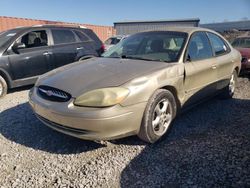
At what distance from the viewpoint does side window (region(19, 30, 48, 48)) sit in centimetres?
656

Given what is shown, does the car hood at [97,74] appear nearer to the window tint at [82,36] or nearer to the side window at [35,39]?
the side window at [35,39]

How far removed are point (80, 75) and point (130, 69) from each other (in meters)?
0.67

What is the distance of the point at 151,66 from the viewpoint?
3.61m

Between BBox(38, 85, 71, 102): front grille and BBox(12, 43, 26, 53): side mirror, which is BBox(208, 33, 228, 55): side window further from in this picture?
BBox(12, 43, 26, 53): side mirror

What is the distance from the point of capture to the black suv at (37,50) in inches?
240

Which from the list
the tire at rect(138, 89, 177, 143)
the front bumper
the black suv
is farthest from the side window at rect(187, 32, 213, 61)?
the black suv

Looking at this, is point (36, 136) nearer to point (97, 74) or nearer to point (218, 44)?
point (97, 74)

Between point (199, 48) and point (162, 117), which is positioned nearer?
point (162, 117)

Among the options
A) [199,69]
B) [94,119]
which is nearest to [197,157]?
[94,119]

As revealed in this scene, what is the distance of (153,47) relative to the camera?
4320 mm

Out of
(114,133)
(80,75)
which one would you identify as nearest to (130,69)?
(80,75)

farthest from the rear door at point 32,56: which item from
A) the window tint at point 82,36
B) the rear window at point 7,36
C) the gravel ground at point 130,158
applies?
the gravel ground at point 130,158

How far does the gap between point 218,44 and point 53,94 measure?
348cm

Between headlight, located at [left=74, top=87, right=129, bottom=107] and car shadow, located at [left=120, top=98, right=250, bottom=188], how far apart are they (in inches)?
30.6
